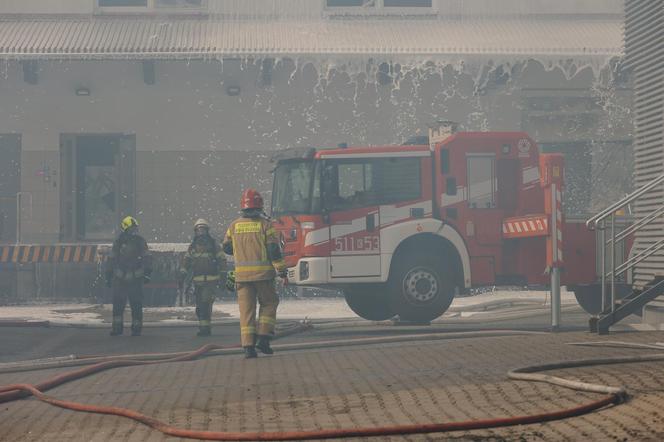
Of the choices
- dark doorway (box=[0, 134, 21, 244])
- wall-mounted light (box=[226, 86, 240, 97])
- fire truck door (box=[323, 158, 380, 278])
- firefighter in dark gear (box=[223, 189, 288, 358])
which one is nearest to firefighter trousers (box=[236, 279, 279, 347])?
firefighter in dark gear (box=[223, 189, 288, 358])

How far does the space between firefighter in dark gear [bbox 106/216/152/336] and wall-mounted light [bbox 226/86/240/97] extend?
295 inches

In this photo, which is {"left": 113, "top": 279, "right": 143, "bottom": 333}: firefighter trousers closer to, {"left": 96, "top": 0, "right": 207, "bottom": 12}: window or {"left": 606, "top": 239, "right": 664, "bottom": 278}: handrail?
{"left": 606, "top": 239, "right": 664, "bottom": 278}: handrail

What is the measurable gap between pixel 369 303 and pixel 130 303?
3.49 meters

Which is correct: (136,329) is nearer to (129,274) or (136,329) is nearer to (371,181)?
(129,274)

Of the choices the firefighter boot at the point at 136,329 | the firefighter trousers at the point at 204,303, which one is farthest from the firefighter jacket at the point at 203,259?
the firefighter boot at the point at 136,329

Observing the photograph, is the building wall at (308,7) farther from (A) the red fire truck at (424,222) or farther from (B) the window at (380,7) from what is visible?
(A) the red fire truck at (424,222)

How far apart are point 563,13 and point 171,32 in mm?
8093

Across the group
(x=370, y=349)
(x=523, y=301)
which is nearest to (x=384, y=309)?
(x=523, y=301)

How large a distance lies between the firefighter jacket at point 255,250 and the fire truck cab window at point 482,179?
13.7 feet

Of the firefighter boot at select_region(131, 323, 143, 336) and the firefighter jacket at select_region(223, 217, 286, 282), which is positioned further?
the firefighter boot at select_region(131, 323, 143, 336)

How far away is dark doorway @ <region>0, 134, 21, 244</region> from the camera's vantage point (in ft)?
75.6

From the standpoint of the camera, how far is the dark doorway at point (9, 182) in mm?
23047

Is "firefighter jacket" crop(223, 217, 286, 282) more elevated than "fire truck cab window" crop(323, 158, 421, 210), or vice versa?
"fire truck cab window" crop(323, 158, 421, 210)

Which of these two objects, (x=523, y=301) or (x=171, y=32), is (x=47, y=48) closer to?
(x=171, y=32)
